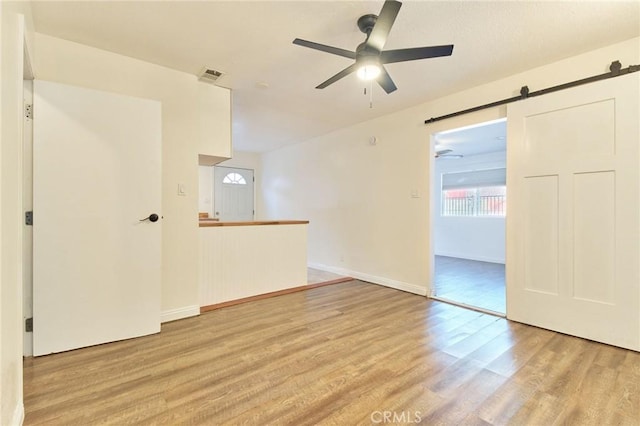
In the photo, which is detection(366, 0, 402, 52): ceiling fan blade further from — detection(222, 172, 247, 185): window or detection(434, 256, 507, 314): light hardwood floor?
detection(222, 172, 247, 185): window

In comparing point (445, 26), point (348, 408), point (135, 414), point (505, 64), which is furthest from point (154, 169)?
point (505, 64)

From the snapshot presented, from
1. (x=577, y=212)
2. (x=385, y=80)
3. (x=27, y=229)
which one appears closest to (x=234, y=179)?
(x=27, y=229)

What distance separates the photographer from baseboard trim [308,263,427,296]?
3734mm

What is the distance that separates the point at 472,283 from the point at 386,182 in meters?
1.98

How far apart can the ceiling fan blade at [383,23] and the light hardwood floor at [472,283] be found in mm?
2834

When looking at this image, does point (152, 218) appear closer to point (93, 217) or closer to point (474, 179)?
point (93, 217)

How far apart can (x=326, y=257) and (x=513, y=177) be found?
3.17 m

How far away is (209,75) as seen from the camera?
2967mm

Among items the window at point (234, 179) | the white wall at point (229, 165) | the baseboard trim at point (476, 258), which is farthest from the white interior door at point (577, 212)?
the window at point (234, 179)

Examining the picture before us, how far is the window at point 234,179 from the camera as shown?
6.66 m

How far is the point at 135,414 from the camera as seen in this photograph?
1.53 metres

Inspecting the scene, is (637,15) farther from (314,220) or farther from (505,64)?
(314,220)

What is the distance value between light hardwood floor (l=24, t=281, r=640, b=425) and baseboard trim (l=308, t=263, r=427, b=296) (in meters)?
0.91
